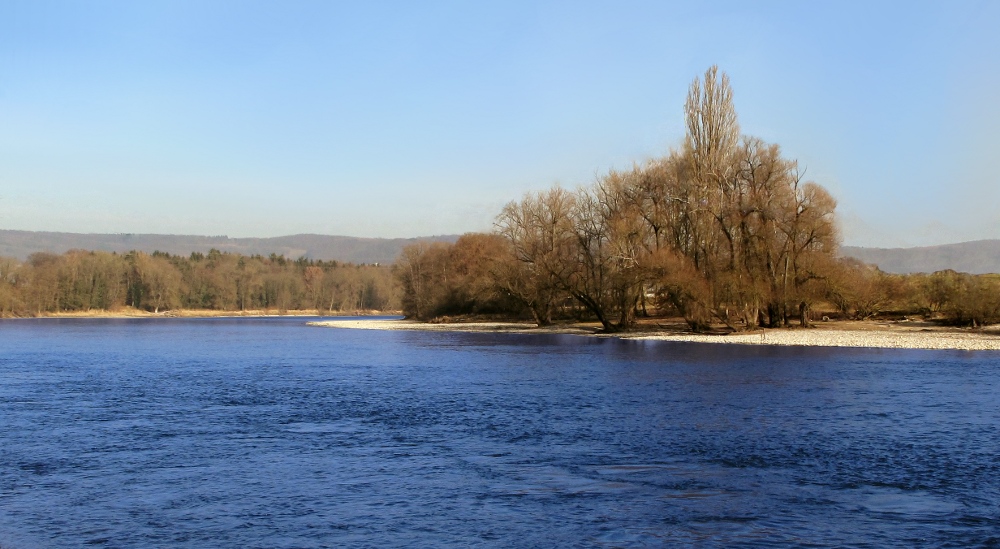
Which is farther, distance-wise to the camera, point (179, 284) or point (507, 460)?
point (179, 284)

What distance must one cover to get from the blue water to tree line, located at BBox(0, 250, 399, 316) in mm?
124983

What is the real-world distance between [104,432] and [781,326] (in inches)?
1934

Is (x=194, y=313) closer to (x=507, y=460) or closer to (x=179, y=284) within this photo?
(x=179, y=284)

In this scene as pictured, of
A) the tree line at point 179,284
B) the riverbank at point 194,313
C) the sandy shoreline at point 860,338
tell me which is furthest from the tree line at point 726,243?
the riverbank at point 194,313

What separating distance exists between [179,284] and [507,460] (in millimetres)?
158475

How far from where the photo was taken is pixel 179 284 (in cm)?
16238

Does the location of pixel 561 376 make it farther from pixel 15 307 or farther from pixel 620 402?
pixel 15 307

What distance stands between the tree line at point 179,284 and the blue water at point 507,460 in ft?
410

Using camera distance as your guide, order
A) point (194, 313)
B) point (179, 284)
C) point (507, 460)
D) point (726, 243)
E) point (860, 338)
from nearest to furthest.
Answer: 1. point (507, 460)
2. point (860, 338)
3. point (726, 243)
4. point (179, 284)
5. point (194, 313)

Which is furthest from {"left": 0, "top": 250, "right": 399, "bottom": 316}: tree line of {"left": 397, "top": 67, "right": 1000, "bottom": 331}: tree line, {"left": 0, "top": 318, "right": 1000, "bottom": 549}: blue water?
{"left": 0, "top": 318, "right": 1000, "bottom": 549}: blue water

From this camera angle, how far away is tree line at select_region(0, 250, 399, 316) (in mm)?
144375

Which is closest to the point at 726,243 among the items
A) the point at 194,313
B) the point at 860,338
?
the point at 860,338

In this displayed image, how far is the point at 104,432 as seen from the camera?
62.8 ft

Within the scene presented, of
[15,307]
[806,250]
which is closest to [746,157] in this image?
[806,250]
